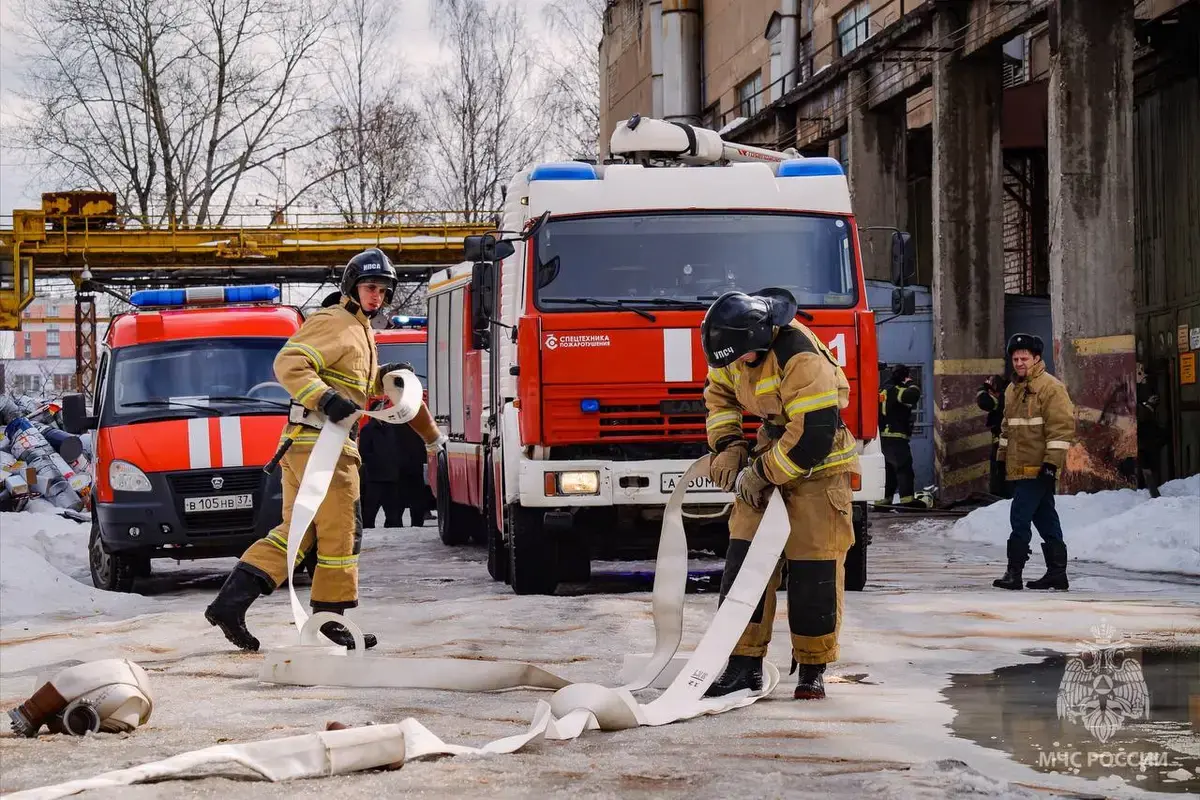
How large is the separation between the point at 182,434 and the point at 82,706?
276 inches

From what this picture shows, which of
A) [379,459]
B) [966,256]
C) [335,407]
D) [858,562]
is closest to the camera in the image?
[335,407]

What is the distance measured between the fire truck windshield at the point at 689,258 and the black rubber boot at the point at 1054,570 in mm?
2451

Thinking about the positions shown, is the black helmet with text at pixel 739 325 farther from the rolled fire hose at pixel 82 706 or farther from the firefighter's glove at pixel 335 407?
the rolled fire hose at pixel 82 706

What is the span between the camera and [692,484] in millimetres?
11062

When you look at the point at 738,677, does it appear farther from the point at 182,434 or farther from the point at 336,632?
the point at 182,434

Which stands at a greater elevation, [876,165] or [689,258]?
[876,165]

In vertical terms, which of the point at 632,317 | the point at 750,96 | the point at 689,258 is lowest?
the point at 632,317

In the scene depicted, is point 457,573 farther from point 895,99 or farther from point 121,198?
point 121,198

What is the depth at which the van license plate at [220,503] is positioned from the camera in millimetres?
12812

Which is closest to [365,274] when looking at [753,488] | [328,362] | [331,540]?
[328,362]

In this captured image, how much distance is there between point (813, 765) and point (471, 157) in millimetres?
48279

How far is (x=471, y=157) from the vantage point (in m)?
52.8

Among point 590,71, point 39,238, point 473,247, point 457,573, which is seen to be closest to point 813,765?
point 473,247

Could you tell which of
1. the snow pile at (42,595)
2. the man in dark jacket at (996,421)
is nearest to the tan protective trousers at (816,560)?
the snow pile at (42,595)
